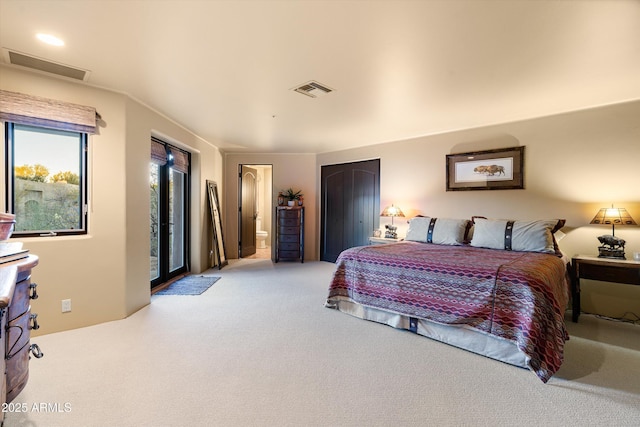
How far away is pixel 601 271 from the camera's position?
3055 millimetres

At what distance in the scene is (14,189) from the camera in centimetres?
260

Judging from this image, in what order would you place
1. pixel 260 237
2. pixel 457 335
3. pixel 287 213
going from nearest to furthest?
pixel 457 335 < pixel 287 213 < pixel 260 237

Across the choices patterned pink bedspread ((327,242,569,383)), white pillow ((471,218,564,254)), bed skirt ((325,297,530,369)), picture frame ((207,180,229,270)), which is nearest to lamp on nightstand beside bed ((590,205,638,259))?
white pillow ((471,218,564,254))

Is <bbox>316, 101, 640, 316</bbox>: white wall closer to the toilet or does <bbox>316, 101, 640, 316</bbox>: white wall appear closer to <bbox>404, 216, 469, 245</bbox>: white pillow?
<bbox>404, 216, 469, 245</bbox>: white pillow

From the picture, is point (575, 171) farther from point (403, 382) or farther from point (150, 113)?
point (150, 113)

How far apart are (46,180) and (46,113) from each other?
24.0 inches

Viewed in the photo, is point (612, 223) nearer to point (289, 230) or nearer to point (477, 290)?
point (477, 290)

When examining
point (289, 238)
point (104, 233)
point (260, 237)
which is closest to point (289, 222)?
point (289, 238)

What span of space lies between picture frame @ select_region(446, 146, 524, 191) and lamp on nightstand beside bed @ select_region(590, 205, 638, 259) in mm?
914

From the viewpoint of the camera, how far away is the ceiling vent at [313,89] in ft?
9.61

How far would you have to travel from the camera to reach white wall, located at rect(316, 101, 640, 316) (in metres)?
3.27

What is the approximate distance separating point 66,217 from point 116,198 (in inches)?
17.6

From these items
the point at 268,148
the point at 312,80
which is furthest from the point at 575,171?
the point at 268,148

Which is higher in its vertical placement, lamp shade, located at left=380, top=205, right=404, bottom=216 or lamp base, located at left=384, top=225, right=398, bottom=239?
lamp shade, located at left=380, top=205, right=404, bottom=216
